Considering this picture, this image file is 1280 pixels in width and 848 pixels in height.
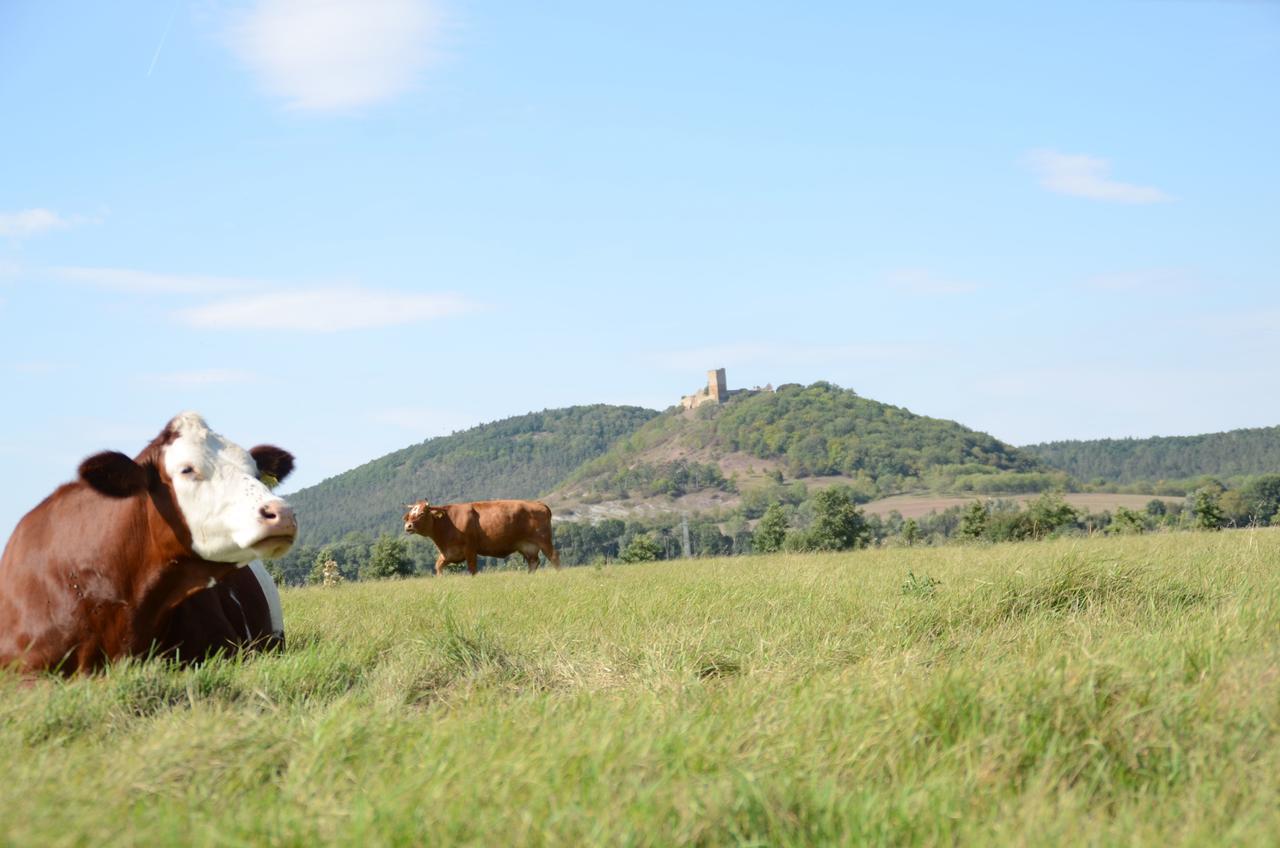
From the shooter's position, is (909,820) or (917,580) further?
(917,580)

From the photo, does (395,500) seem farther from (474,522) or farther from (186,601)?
(186,601)

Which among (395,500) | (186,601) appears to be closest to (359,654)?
(186,601)

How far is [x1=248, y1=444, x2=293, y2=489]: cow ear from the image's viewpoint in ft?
23.7

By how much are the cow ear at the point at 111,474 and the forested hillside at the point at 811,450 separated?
13743 cm

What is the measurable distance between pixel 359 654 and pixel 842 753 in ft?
11.6

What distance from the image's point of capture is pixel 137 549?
247 inches

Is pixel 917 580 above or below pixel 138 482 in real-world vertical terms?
below

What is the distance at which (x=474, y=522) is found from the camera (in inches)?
1114

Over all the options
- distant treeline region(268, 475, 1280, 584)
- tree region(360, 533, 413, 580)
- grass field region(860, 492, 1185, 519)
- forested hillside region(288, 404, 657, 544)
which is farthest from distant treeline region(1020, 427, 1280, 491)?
tree region(360, 533, 413, 580)

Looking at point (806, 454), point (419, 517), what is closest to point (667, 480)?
point (806, 454)

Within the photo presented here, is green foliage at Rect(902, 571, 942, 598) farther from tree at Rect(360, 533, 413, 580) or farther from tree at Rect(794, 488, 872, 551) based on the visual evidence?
tree at Rect(794, 488, 872, 551)

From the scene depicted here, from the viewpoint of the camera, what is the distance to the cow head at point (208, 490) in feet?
19.7

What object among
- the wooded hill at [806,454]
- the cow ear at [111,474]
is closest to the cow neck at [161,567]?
the cow ear at [111,474]

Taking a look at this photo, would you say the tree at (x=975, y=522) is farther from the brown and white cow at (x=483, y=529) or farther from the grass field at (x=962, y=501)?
the grass field at (x=962, y=501)
